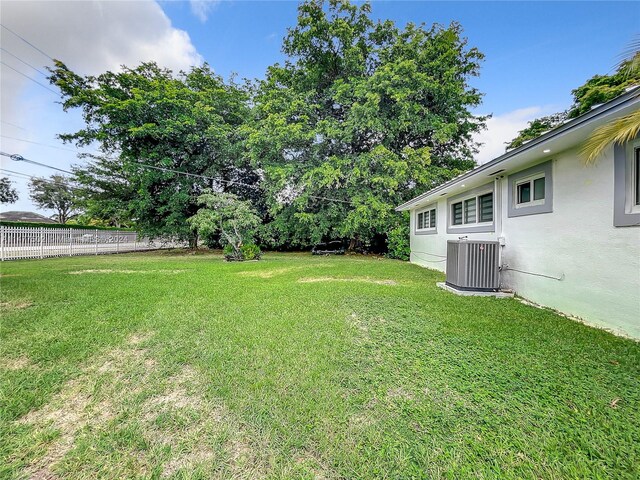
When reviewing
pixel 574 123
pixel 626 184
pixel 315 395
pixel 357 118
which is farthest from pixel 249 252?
pixel 626 184

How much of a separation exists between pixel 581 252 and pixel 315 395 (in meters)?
4.36

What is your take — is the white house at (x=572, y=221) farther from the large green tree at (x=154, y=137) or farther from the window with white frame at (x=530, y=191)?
the large green tree at (x=154, y=137)

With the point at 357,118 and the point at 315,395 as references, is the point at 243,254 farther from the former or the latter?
the point at 315,395

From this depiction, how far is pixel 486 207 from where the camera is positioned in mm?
6734

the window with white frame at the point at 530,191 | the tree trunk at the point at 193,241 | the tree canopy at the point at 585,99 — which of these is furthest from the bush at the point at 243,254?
the tree canopy at the point at 585,99

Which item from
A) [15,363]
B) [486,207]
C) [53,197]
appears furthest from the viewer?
[53,197]

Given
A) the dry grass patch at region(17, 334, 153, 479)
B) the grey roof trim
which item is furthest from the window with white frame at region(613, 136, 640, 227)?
the dry grass patch at region(17, 334, 153, 479)

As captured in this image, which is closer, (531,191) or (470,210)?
(531,191)

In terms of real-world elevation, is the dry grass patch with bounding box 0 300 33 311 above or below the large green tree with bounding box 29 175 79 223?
below

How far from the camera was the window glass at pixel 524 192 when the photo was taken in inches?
206

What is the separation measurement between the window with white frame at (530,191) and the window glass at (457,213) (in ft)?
8.34

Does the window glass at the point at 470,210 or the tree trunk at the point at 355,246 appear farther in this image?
the tree trunk at the point at 355,246

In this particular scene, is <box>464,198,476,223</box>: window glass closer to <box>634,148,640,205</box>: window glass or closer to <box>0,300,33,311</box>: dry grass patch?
<box>634,148,640,205</box>: window glass

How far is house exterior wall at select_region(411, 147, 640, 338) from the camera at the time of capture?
3410 millimetres
